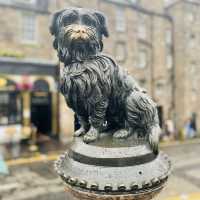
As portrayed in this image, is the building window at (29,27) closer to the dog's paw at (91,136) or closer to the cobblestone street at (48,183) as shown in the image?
the cobblestone street at (48,183)

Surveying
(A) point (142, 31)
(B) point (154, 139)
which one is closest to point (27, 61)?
(A) point (142, 31)

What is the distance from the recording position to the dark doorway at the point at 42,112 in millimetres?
18250

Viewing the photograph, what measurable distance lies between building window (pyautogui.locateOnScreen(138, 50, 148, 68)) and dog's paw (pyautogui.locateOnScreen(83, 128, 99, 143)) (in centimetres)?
1924

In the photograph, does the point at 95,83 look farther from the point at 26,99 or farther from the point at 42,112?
the point at 42,112

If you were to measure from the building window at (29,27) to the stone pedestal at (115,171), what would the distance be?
650 inches

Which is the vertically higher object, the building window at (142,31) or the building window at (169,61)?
the building window at (142,31)

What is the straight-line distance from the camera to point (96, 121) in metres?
2.61

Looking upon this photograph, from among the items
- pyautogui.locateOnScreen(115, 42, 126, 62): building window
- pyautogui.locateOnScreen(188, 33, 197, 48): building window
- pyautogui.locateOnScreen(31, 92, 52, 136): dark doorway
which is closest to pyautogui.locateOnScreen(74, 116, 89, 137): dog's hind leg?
pyautogui.locateOnScreen(31, 92, 52, 136): dark doorway

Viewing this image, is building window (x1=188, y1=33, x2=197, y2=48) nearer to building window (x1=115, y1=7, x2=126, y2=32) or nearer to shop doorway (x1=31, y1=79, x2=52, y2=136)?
building window (x1=115, y1=7, x2=126, y2=32)

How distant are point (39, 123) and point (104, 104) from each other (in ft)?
56.4

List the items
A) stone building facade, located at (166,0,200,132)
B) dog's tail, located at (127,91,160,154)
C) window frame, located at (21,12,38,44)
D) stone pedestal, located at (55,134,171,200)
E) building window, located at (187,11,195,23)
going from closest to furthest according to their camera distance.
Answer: stone pedestal, located at (55,134,171,200)
dog's tail, located at (127,91,160,154)
window frame, located at (21,12,38,44)
stone building facade, located at (166,0,200,132)
building window, located at (187,11,195,23)

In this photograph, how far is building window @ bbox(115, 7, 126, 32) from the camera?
2009cm

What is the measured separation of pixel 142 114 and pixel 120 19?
18735 millimetres

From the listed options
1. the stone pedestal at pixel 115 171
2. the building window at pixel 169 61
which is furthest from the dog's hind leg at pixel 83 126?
the building window at pixel 169 61
